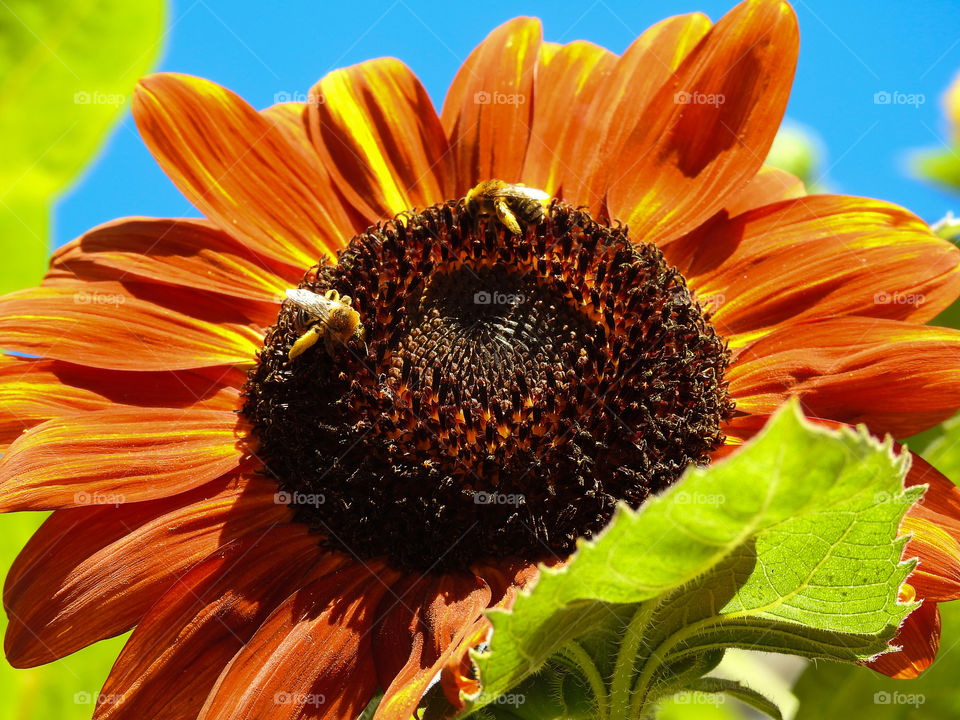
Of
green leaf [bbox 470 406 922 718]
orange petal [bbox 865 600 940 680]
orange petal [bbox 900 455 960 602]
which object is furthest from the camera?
orange petal [bbox 865 600 940 680]

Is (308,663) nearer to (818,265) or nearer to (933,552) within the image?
(933,552)

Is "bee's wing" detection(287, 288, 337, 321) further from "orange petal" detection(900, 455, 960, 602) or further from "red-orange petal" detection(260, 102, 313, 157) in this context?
"orange petal" detection(900, 455, 960, 602)

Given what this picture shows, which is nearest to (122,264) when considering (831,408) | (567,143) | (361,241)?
(361,241)

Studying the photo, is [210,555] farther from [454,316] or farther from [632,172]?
[632,172]

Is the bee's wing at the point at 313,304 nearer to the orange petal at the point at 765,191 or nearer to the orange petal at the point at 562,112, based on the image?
the orange petal at the point at 562,112

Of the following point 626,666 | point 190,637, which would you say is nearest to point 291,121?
point 190,637

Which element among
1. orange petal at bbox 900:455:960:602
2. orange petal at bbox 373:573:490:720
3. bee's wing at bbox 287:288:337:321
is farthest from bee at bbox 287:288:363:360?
orange petal at bbox 900:455:960:602

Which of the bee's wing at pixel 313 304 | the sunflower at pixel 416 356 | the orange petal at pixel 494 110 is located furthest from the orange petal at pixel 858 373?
the bee's wing at pixel 313 304
